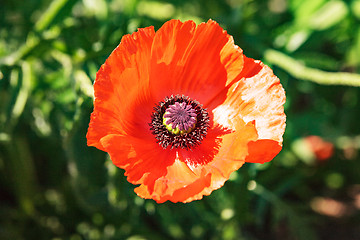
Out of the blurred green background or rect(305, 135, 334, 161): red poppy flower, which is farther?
rect(305, 135, 334, 161): red poppy flower

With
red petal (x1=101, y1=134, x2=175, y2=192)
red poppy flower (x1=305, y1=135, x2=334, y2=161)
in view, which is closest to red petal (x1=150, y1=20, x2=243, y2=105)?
red petal (x1=101, y1=134, x2=175, y2=192)

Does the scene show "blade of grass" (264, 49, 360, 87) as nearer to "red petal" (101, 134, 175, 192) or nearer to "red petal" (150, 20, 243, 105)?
"red petal" (150, 20, 243, 105)

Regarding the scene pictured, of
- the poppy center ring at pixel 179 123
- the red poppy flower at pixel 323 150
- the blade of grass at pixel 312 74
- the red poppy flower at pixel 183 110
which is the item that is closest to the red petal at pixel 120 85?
the red poppy flower at pixel 183 110

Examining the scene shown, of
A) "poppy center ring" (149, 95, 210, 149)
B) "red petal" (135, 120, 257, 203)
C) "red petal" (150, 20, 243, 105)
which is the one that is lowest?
"red petal" (135, 120, 257, 203)

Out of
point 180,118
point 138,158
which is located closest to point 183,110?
point 180,118

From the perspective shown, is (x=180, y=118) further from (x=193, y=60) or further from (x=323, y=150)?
(x=323, y=150)

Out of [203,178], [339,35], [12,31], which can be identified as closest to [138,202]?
[203,178]
